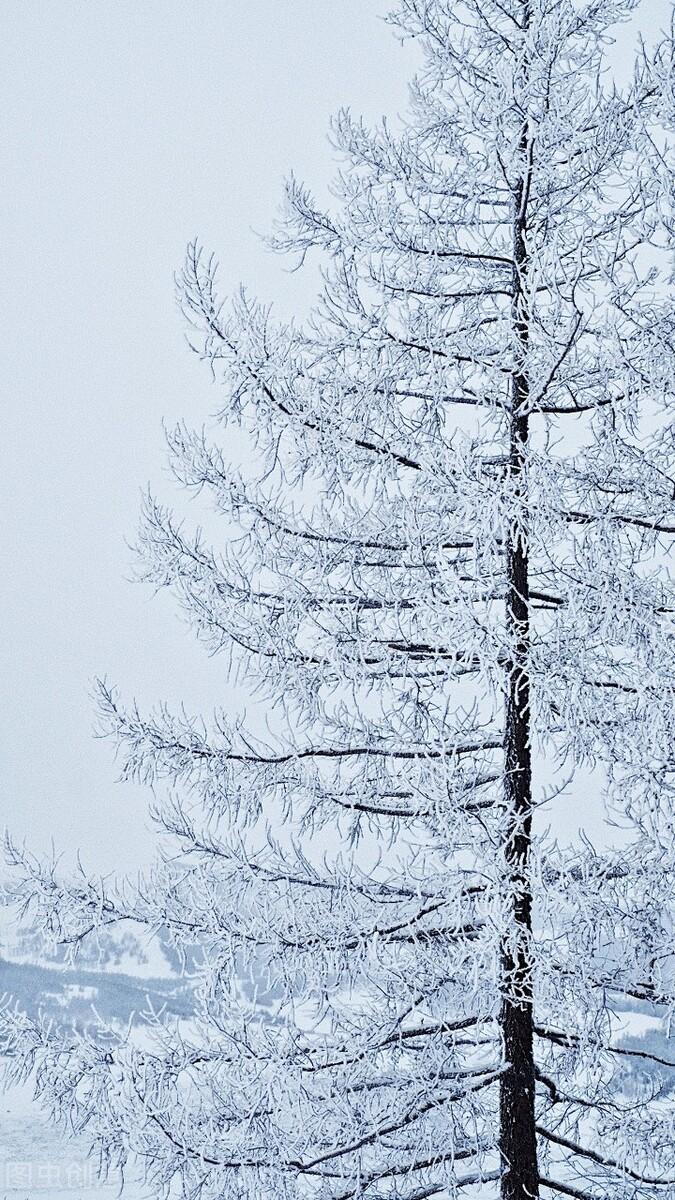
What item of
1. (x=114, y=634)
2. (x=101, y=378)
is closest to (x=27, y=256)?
(x=101, y=378)

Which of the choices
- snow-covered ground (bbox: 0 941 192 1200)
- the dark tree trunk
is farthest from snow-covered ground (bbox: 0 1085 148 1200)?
the dark tree trunk

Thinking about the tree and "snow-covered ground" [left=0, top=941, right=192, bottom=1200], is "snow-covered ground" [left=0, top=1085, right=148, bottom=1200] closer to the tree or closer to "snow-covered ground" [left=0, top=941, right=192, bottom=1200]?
"snow-covered ground" [left=0, top=941, right=192, bottom=1200]

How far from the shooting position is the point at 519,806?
356cm

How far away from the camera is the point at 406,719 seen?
3895 mm

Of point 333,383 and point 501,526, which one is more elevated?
point 333,383

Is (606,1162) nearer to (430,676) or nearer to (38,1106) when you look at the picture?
(430,676)

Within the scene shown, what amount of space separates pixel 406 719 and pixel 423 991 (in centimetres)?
108

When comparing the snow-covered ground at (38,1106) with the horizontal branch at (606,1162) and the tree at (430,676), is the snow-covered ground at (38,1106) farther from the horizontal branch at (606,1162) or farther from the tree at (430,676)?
the horizontal branch at (606,1162)

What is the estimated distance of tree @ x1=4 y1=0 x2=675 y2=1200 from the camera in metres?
3.33

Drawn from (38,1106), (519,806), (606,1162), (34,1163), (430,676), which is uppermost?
(430,676)

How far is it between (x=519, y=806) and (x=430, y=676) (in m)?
0.65

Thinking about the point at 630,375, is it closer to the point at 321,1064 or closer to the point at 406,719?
the point at 406,719

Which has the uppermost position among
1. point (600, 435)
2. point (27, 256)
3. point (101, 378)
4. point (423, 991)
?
point (27, 256)

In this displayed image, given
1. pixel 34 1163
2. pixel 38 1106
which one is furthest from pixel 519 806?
pixel 34 1163
